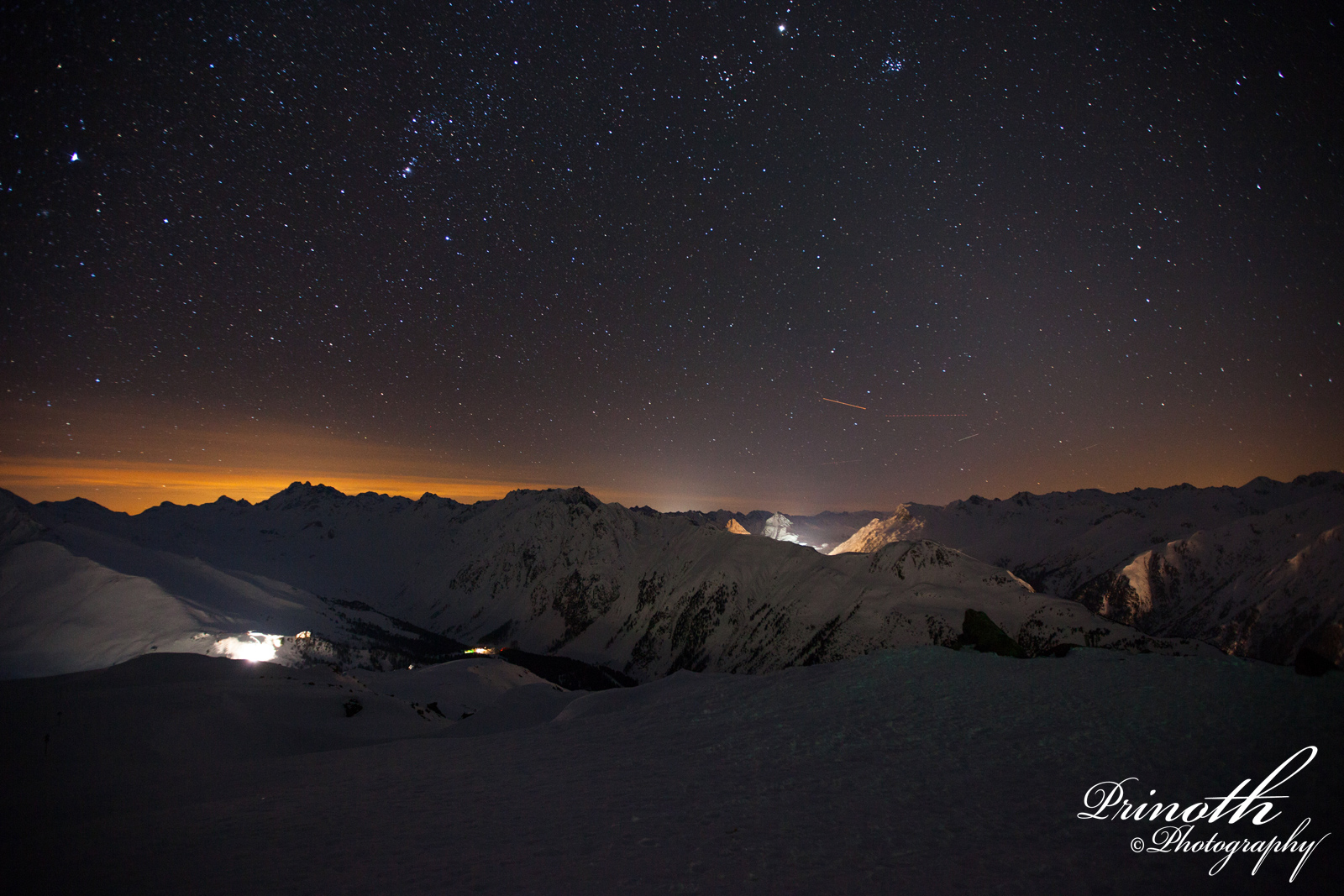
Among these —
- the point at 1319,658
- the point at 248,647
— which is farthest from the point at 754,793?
the point at 248,647

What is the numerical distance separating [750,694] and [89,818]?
20.8 m

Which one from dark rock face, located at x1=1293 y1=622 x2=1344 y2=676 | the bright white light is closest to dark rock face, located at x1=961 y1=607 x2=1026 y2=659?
dark rock face, located at x1=1293 y1=622 x2=1344 y2=676

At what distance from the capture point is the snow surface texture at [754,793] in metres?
9.27

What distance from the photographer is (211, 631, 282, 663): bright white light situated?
11150 centimetres

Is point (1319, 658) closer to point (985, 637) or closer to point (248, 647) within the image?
point (985, 637)

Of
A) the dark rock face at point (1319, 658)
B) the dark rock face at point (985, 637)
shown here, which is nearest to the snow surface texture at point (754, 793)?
the dark rock face at point (1319, 658)

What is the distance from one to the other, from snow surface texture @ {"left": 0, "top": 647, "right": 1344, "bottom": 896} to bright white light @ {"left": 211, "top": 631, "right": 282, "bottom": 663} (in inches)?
4248

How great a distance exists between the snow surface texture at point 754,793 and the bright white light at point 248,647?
10789 cm

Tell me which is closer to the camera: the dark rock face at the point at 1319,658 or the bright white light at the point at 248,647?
the dark rock face at the point at 1319,658

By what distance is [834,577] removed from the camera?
187125 millimetres

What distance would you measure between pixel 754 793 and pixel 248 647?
466 ft

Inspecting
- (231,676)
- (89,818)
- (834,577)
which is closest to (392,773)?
(89,818)

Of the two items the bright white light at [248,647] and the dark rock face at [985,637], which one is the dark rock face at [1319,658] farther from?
the bright white light at [248,647]

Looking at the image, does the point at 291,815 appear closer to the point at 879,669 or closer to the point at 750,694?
the point at 750,694
